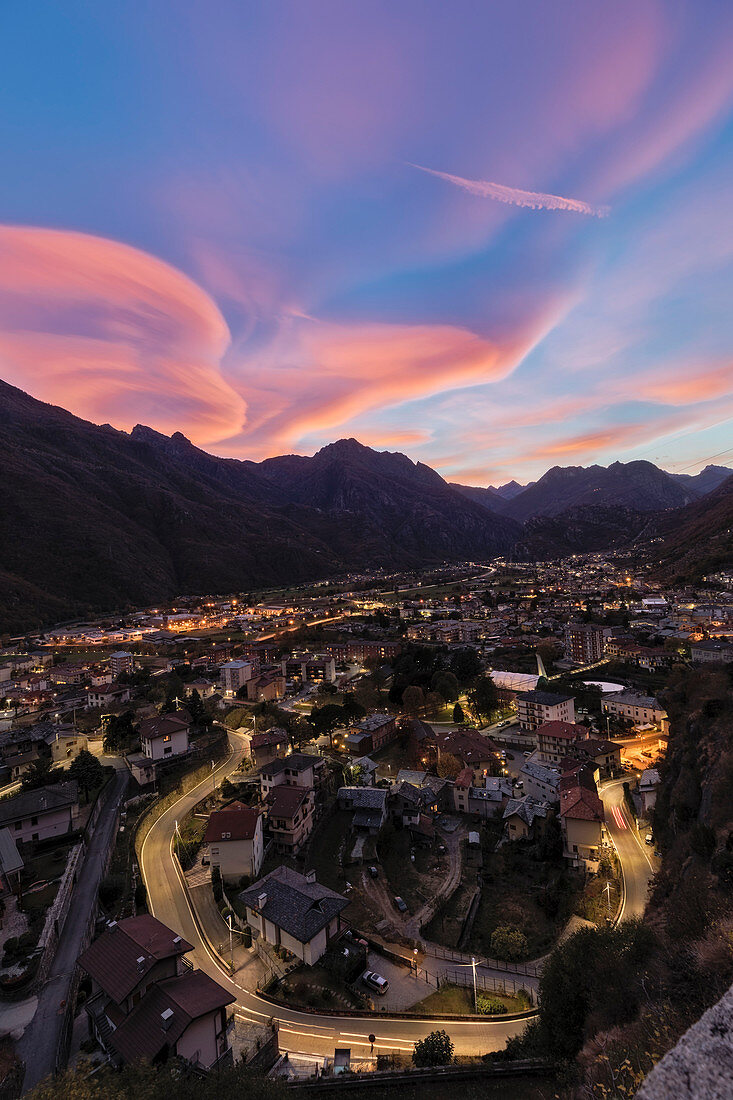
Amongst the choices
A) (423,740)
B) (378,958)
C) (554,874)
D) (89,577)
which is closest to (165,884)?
(378,958)

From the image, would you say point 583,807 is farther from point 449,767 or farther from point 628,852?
point 449,767

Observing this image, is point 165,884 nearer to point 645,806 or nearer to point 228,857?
point 228,857

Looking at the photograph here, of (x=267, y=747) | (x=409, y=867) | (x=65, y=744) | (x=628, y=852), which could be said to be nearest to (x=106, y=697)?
→ (x=65, y=744)

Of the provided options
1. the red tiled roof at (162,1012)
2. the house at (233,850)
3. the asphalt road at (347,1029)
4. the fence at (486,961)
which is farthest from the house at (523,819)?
the red tiled roof at (162,1012)

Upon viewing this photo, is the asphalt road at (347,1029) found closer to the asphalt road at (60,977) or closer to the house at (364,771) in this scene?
the asphalt road at (60,977)

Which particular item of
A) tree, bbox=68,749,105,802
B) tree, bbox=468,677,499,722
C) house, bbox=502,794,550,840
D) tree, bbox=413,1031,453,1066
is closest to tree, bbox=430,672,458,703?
Result: tree, bbox=468,677,499,722

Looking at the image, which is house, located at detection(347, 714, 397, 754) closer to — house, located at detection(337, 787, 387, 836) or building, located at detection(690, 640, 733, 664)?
house, located at detection(337, 787, 387, 836)
